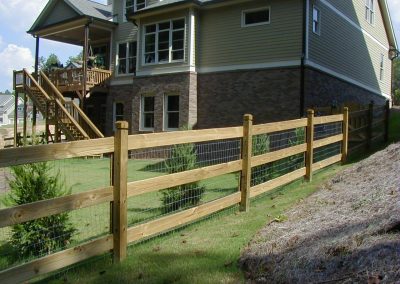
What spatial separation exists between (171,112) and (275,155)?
1249 cm

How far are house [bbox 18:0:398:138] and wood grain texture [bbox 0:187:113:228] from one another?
41.3 feet

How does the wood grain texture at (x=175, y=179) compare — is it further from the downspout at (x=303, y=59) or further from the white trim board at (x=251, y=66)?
the white trim board at (x=251, y=66)

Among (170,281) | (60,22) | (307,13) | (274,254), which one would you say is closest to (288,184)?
(274,254)

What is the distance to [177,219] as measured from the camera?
547 cm

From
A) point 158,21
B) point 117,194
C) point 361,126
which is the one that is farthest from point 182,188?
point 158,21

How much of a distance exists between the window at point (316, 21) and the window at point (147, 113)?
799 centimetres

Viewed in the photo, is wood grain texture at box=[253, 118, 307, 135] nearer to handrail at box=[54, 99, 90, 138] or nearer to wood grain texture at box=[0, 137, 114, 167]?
wood grain texture at box=[0, 137, 114, 167]

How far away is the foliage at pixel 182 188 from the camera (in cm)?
703

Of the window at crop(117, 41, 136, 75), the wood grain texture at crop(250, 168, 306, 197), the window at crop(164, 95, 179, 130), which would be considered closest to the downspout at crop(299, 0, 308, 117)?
the window at crop(164, 95, 179, 130)

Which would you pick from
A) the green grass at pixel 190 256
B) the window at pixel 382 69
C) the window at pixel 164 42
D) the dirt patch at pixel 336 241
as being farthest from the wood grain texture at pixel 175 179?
the window at pixel 382 69

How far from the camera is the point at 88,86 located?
2297 cm

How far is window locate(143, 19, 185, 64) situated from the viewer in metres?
19.8

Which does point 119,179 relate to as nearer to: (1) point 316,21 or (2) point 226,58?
(2) point 226,58

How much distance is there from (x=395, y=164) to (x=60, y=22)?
68.6 ft
